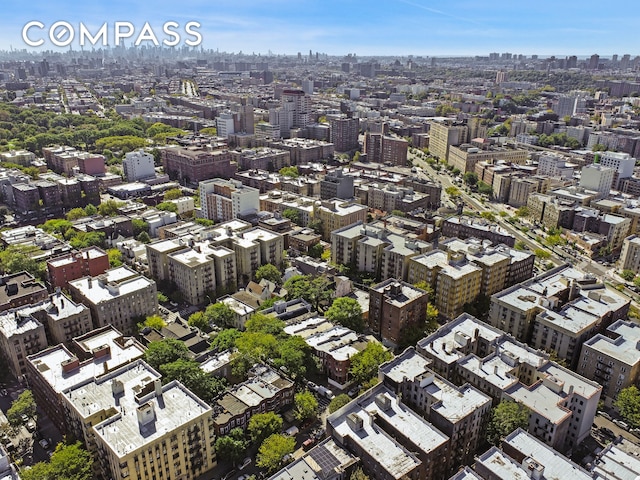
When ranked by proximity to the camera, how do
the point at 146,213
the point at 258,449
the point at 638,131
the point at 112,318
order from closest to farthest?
1. the point at 258,449
2. the point at 112,318
3. the point at 146,213
4. the point at 638,131

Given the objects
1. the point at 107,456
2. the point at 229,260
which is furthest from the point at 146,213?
the point at 107,456

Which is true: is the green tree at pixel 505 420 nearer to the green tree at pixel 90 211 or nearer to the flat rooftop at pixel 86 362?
the flat rooftop at pixel 86 362

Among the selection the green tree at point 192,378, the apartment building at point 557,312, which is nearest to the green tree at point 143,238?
the green tree at point 192,378

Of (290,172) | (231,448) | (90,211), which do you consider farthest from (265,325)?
(290,172)

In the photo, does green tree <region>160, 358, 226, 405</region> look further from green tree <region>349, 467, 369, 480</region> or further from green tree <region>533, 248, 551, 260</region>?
green tree <region>533, 248, 551, 260</region>

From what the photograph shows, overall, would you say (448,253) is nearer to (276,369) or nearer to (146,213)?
(276,369)

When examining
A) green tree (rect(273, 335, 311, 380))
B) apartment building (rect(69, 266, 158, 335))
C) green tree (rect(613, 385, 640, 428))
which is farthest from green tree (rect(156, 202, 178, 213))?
green tree (rect(613, 385, 640, 428))

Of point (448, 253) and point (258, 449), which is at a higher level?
point (448, 253)
